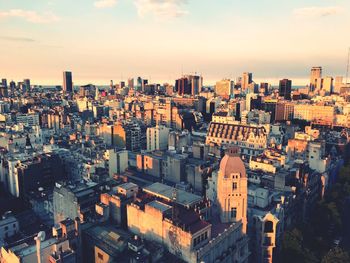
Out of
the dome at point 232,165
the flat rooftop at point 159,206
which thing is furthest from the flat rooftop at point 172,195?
the dome at point 232,165

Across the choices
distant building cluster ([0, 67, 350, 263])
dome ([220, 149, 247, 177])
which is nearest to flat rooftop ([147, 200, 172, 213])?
distant building cluster ([0, 67, 350, 263])

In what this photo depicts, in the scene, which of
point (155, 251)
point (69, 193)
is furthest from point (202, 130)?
point (155, 251)

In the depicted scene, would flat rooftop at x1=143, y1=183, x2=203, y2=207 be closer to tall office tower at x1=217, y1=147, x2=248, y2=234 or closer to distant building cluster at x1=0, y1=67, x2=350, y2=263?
distant building cluster at x1=0, y1=67, x2=350, y2=263

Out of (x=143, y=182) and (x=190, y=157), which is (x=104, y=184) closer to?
(x=143, y=182)

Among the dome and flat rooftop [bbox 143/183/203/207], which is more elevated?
the dome

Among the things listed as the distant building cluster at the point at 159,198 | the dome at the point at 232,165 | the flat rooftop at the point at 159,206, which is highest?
the dome at the point at 232,165

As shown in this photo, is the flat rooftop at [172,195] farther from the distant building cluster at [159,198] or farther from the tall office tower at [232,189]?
the tall office tower at [232,189]

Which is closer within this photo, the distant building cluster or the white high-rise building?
the distant building cluster
